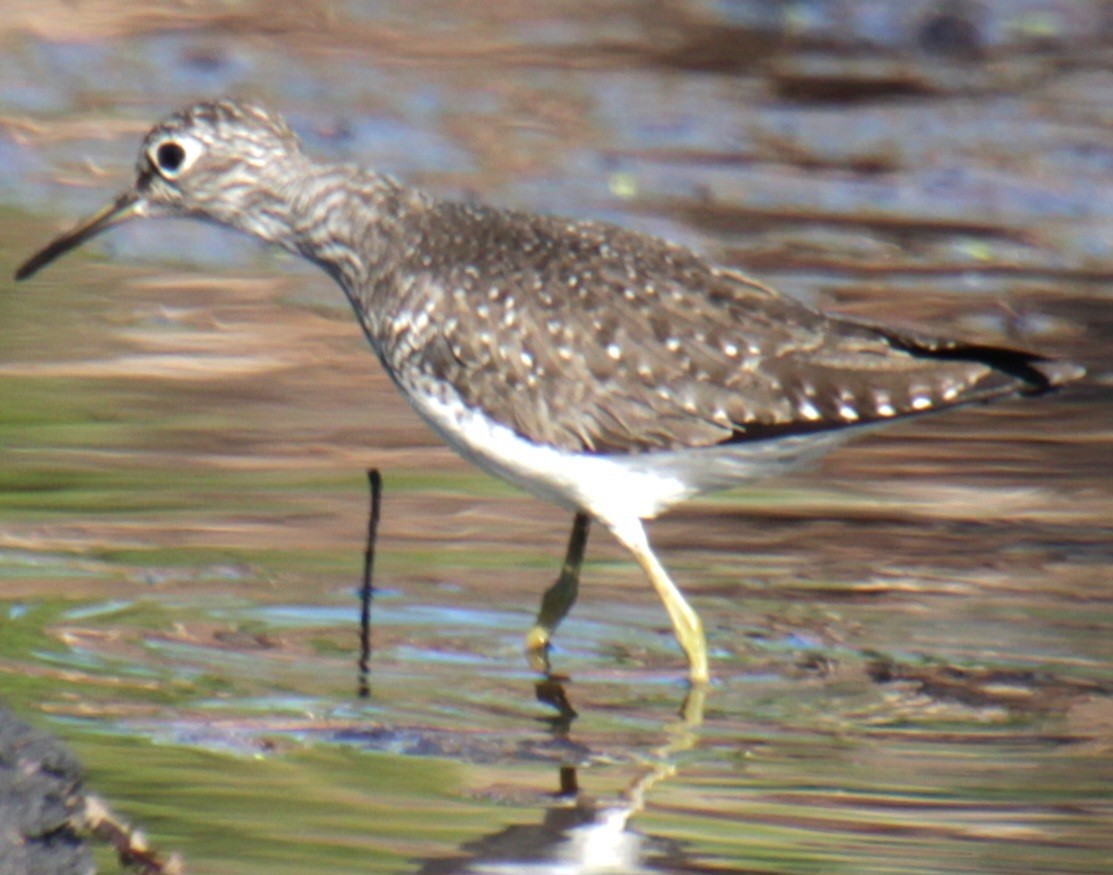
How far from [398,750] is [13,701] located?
1119mm

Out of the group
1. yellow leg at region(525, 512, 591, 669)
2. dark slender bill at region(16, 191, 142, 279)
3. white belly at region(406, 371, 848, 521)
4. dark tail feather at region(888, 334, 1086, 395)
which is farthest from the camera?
dark slender bill at region(16, 191, 142, 279)

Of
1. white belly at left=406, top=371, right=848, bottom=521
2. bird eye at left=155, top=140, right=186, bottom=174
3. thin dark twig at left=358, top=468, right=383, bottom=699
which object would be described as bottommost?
thin dark twig at left=358, top=468, right=383, bottom=699

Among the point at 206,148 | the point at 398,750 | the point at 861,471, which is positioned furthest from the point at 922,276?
the point at 398,750

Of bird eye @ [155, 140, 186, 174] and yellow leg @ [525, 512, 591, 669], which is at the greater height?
bird eye @ [155, 140, 186, 174]

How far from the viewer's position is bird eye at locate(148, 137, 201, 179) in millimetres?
8086

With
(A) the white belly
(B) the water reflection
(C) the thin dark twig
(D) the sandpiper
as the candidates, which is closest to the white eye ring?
(D) the sandpiper

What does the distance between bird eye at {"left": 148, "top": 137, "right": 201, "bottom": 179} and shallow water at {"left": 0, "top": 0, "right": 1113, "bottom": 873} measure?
1.22m

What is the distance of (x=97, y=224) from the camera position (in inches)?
335

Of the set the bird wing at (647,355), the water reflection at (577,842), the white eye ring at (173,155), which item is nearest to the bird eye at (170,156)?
the white eye ring at (173,155)

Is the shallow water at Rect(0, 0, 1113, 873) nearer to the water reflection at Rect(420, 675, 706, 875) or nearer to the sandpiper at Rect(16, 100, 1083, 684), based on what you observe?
the water reflection at Rect(420, 675, 706, 875)

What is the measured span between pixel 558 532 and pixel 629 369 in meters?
1.65

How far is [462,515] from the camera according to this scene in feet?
28.5

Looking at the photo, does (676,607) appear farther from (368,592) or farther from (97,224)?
(97,224)

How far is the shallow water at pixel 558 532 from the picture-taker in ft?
19.5
